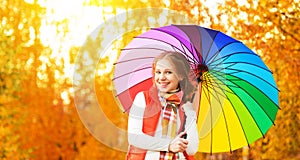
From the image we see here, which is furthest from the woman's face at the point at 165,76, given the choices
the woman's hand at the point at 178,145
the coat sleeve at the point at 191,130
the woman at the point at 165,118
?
the woman's hand at the point at 178,145

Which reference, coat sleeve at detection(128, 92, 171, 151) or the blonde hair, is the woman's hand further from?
the blonde hair

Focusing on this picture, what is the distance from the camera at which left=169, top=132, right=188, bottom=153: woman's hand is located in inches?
145

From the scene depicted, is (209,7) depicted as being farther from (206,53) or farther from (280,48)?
(206,53)

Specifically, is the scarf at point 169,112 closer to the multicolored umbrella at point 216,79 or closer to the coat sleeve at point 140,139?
the coat sleeve at point 140,139

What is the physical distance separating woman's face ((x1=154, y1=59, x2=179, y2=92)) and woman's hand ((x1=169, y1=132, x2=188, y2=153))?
293 mm

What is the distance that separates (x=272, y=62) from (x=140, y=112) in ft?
15.7

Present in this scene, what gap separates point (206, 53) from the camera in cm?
445

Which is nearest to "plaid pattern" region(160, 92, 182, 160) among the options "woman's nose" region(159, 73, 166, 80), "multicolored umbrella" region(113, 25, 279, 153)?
"woman's nose" region(159, 73, 166, 80)

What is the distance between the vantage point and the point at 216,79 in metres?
4.52

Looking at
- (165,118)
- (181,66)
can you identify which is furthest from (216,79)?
(165,118)

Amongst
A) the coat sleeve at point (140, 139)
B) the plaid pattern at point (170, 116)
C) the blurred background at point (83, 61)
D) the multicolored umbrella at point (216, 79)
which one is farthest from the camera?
the blurred background at point (83, 61)

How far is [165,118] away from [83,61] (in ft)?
3.17

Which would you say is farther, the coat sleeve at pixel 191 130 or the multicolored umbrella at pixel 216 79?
the multicolored umbrella at pixel 216 79

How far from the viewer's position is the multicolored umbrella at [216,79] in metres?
4.34
